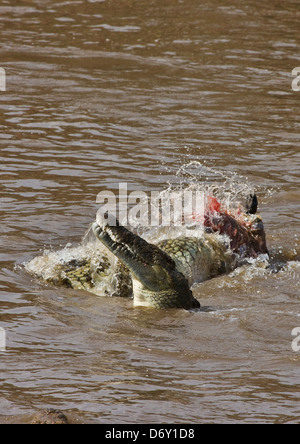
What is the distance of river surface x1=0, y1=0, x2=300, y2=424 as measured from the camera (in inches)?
194

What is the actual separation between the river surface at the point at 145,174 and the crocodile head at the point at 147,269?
118 mm

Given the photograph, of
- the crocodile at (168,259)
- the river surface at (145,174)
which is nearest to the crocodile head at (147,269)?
the crocodile at (168,259)

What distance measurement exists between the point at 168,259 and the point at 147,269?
0.17 m

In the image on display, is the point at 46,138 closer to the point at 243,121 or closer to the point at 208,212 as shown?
the point at 243,121

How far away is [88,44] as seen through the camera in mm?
13633

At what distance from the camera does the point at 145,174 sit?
9.37 meters

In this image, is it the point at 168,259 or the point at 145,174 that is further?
the point at 145,174

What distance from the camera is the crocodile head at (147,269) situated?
20.5ft

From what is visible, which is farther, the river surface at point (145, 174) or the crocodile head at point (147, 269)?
the crocodile head at point (147, 269)

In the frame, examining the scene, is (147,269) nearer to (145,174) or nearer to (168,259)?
(168,259)

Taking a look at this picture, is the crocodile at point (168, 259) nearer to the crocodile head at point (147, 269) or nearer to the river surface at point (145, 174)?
the crocodile head at point (147, 269)

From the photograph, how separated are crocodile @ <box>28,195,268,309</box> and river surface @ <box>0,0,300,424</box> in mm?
142

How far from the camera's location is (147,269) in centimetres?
633

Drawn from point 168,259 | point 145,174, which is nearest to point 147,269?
point 168,259
